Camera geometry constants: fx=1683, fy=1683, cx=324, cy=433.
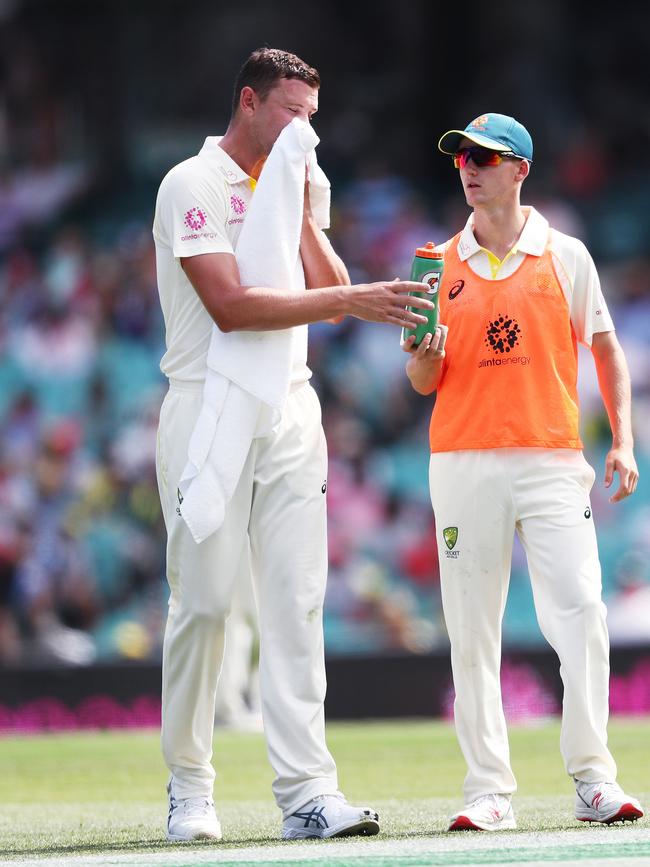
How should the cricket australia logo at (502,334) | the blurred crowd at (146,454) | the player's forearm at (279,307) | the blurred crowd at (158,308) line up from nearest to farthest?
the player's forearm at (279,307) < the cricket australia logo at (502,334) < the blurred crowd at (146,454) < the blurred crowd at (158,308)

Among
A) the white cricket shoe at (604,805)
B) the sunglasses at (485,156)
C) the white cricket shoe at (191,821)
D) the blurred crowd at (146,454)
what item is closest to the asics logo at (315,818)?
the white cricket shoe at (191,821)

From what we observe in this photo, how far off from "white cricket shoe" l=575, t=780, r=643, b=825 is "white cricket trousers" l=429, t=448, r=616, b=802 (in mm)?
38

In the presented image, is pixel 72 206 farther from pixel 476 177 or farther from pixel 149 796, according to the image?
pixel 476 177

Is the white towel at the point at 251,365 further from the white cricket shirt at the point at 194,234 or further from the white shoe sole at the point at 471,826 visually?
the white shoe sole at the point at 471,826

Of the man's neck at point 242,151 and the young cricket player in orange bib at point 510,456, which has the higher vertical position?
the man's neck at point 242,151

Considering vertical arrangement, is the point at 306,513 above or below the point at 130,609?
above

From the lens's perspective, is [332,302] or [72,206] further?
[72,206]

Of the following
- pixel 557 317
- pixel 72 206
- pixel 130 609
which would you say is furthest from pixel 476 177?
pixel 72 206

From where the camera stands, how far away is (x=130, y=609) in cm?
1348

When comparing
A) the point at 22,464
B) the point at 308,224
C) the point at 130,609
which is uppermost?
the point at 308,224

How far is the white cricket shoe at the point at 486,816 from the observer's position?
4.92m

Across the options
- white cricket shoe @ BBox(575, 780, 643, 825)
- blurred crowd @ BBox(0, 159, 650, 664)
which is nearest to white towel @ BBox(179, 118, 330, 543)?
white cricket shoe @ BBox(575, 780, 643, 825)

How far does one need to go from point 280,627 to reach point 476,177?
154 cm

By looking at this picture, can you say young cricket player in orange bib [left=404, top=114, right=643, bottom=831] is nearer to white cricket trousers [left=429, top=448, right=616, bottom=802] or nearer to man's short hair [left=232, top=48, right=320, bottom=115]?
white cricket trousers [left=429, top=448, right=616, bottom=802]
